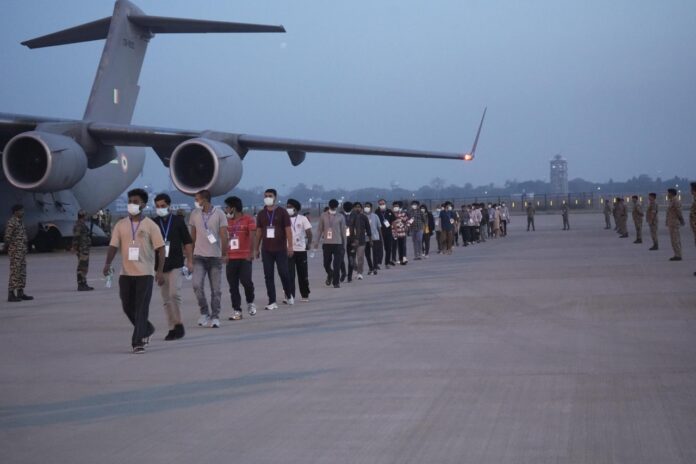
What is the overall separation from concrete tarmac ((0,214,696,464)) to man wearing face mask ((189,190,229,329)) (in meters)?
0.36

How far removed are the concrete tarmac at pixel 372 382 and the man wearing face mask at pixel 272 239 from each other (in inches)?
19.5

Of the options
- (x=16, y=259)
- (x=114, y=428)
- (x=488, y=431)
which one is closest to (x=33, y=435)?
(x=114, y=428)

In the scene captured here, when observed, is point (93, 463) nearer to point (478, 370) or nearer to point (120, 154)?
point (478, 370)

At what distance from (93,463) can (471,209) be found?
99.0 ft

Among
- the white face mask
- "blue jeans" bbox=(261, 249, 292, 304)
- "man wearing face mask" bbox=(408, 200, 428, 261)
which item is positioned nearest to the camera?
the white face mask

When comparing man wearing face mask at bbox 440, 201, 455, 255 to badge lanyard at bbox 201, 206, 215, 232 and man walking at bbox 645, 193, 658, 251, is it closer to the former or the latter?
man walking at bbox 645, 193, 658, 251

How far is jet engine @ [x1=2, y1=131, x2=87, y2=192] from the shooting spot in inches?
802

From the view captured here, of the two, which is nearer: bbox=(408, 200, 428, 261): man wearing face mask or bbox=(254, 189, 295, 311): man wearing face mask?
bbox=(254, 189, 295, 311): man wearing face mask

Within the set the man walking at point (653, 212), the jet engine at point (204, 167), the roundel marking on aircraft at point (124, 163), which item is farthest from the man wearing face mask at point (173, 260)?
the roundel marking on aircraft at point (124, 163)

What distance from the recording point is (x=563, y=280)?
52.7 feet

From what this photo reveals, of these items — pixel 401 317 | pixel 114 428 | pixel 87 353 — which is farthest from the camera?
pixel 401 317

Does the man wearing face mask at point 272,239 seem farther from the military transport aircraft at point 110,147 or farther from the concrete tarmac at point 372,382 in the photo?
the military transport aircraft at point 110,147

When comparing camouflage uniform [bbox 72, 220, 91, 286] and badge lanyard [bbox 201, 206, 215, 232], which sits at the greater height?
badge lanyard [bbox 201, 206, 215, 232]

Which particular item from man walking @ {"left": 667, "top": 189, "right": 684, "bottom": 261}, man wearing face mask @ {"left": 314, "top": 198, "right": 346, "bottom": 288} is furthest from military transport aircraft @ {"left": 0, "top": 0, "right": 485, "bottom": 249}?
man walking @ {"left": 667, "top": 189, "right": 684, "bottom": 261}
